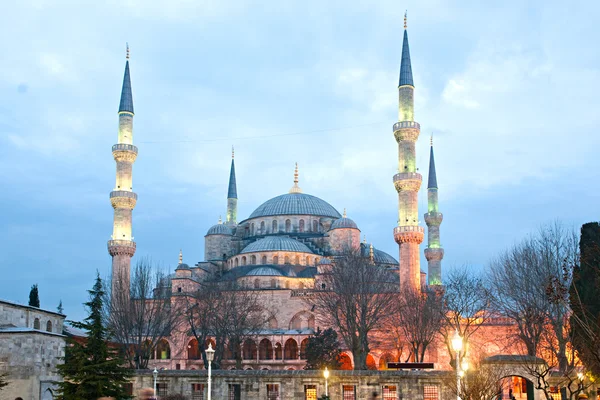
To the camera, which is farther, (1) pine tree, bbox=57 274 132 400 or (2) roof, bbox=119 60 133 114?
(2) roof, bbox=119 60 133 114

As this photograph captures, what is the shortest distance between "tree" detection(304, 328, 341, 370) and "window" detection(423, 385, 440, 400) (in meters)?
11.5

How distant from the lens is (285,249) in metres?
59.2

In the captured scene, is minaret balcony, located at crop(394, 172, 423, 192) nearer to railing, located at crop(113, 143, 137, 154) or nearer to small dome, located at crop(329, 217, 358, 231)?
small dome, located at crop(329, 217, 358, 231)

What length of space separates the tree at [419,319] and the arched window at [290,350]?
1069 cm

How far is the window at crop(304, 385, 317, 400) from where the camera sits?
28.2 m

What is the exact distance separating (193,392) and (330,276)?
18.5 m

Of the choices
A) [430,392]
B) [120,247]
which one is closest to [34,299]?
[120,247]

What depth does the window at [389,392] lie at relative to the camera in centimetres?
2742

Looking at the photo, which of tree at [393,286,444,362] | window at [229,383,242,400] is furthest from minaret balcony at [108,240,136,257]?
window at [229,383,242,400]

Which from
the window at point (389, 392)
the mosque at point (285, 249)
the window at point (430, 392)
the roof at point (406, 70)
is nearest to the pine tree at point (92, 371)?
the window at point (389, 392)

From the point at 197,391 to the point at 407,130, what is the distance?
26.7 m

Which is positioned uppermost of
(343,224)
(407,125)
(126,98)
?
(126,98)

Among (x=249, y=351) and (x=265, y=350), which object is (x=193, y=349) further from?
(x=265, y=350)

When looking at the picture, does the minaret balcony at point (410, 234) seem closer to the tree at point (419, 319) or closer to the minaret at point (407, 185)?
the minaret at point (407, 185)
